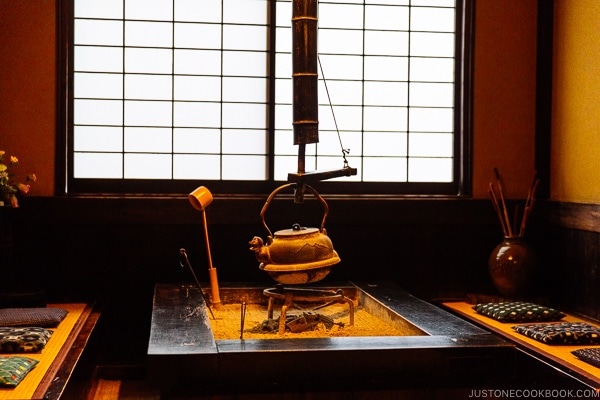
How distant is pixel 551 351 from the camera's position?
427 centimetres

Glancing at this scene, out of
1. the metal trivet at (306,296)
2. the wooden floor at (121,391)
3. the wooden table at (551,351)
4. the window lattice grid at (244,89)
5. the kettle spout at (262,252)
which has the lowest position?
the wooden floor at (121,391)

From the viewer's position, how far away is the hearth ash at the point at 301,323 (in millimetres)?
4492

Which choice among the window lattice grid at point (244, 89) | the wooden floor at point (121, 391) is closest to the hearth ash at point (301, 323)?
the wooden floor at point (121, 391)

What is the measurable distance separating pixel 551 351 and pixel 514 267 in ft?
5.10

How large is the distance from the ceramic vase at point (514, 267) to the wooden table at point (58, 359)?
2800 millimetres

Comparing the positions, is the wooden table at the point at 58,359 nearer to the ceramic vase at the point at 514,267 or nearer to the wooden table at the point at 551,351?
the wooden table at the point at 551,351

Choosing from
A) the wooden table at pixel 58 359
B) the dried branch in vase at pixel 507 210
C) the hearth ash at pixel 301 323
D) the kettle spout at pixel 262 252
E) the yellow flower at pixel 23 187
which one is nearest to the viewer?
the wooden table at pixel 58 359

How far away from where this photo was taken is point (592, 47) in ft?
18.4

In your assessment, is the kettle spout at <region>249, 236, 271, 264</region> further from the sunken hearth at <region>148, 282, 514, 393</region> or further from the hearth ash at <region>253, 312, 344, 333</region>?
Result: the sunken hearth at <region>148, 282, 514, 393</region>

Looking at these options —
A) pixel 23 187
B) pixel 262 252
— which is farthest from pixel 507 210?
pixel 23 187

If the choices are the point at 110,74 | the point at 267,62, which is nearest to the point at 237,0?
the point at 267,62

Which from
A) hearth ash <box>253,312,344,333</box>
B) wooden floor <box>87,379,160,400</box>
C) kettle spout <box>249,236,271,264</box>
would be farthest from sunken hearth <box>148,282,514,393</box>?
wooden floor <box>87,379,160,400</box>

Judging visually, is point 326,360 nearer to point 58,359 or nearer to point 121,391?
point 58,359

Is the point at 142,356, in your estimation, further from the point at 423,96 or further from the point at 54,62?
the point at 423,96
